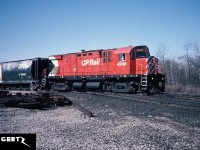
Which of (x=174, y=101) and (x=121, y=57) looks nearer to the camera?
(x=174, y=101)

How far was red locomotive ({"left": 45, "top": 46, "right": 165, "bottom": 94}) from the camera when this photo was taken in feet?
57.7

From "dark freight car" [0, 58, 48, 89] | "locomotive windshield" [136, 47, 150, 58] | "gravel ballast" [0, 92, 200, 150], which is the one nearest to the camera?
"gravel ballast" [0, 92, 200, 150]

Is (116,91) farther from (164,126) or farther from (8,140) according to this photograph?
(8,140)

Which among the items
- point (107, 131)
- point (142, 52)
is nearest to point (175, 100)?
point (142, 52)

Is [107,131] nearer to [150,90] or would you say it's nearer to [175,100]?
[175,100]

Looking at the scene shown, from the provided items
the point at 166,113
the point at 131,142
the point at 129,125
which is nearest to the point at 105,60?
the point at 166,113

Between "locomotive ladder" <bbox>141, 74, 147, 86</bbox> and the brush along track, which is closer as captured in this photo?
the brush along track

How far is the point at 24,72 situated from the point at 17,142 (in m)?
23.2

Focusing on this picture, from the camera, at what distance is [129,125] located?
701 cm

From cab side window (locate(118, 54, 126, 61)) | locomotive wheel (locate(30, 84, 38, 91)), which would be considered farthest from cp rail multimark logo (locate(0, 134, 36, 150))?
locomotive wheel (locate(30, 84, 38, 91))

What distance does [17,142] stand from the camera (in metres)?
3.98

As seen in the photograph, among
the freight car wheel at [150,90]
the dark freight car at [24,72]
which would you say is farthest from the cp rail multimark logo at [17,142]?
the dark freight car at [24,72]

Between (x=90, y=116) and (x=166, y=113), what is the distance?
11.0ft

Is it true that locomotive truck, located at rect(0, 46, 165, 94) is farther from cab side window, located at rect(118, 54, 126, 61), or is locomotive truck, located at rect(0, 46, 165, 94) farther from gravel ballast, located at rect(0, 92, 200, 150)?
gravel ballast, located at rect(0, 92, 200, 150)
